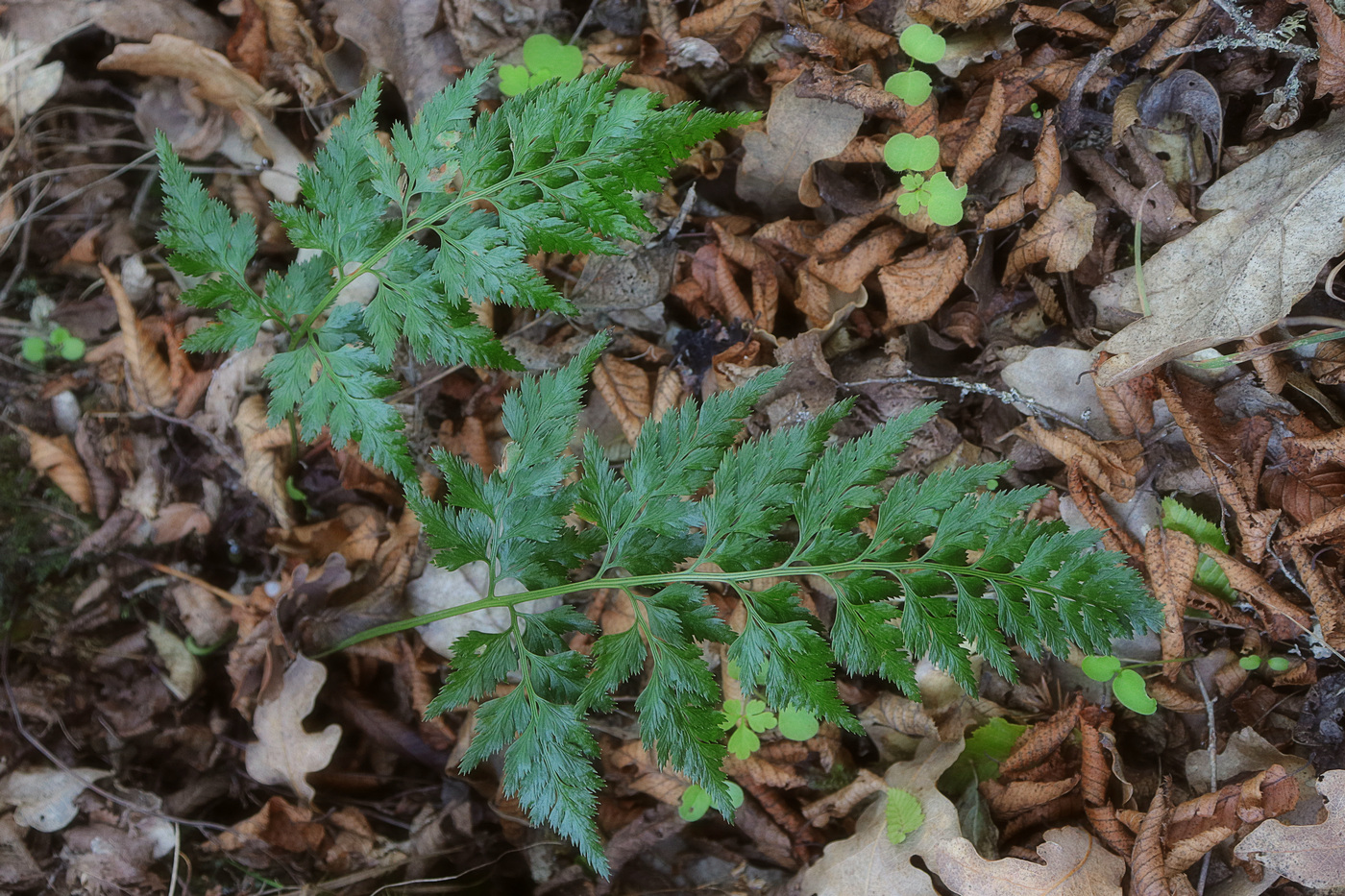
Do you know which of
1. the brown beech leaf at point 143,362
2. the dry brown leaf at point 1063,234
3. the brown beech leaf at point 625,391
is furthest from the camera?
the brown beech leaf at point 143,362

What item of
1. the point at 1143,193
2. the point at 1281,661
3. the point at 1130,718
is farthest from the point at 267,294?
the point at 1281,661

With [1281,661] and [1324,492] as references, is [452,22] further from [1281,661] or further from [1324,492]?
[1281,661]

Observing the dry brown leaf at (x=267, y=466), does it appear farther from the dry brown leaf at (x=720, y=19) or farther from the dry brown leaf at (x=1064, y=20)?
the dry brown leaf at (x=1064, y=20)

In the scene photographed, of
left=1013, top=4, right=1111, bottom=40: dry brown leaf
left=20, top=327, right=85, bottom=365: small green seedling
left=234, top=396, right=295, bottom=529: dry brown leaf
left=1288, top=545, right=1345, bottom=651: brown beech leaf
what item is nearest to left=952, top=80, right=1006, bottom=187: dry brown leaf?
left=1013, top=4, right=1111, bottom=40: dry brown leaf

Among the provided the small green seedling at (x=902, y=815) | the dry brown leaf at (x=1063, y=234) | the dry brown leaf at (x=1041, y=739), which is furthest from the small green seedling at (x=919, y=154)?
the small green seedling at (x=902, y=815)

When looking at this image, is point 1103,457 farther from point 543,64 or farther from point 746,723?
point 543,64

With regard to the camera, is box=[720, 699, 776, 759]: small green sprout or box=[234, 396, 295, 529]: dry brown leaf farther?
box=[234, 396, 295, 529]: dry brown leaf

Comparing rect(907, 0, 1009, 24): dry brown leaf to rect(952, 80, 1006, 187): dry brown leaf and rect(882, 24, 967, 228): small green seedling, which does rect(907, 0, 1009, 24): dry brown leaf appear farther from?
rect(952, 80, 1006, 187): dry brown leaf
